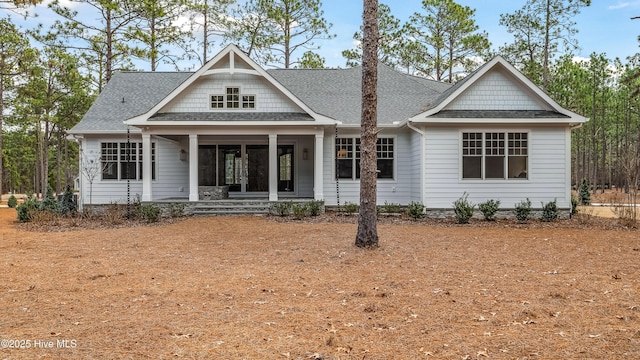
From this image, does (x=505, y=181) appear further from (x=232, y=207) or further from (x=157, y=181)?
(x=157, y=181)

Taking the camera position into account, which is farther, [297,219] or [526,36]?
[526,36]

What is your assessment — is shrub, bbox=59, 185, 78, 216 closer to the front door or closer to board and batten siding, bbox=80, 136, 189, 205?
board and batten siding, bbox=80, 136, 189, 205

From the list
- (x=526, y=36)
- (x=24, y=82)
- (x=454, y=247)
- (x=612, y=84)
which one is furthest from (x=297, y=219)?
(x=612, y=84)

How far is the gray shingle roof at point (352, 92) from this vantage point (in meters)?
16.5

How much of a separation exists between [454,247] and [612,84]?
37.2 m

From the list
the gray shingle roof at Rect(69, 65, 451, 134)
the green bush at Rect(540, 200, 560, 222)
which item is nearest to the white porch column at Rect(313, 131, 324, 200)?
the gray shingle roof at Rect(69, 65, 451, 134)

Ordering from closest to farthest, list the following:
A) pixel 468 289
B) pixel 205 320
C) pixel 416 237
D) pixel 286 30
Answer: pixel 205 320, pixel 468 289, pixel 416 237, pixel 286 30

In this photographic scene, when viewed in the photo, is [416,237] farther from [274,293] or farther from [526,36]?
[526,36]

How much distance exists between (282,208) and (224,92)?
4.72 m

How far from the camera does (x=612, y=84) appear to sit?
3691 cm

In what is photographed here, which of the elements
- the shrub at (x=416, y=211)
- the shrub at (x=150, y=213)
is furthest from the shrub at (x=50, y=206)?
the shrub at (x=416, y=211)

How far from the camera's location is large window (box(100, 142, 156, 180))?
16.3m

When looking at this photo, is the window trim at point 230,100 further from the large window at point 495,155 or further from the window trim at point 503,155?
the large window at point 495,155

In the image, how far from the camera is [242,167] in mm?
17234
